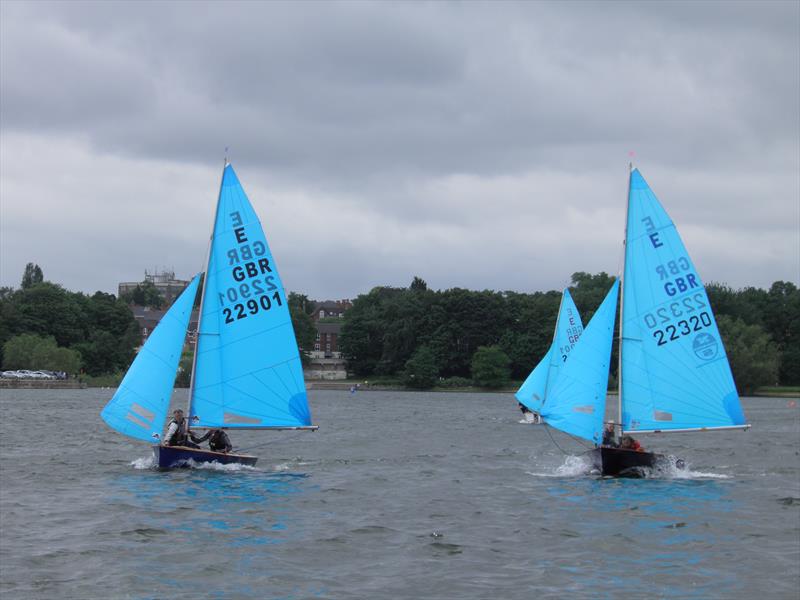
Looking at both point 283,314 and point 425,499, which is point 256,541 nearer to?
point 425,499

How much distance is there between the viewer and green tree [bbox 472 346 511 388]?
117 metres

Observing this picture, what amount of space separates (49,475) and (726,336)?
95.3 metres

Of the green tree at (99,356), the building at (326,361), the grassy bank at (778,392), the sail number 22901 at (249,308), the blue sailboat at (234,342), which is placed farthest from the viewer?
the building at (326,361)

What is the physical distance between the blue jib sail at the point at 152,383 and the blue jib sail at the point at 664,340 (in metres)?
11.4

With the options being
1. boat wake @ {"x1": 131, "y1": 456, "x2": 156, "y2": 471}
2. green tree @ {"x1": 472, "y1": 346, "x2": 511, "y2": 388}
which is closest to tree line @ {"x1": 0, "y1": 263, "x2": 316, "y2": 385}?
green tree @ {"x1": 472, "y1": 346, "x2": 511, "y2": 388}

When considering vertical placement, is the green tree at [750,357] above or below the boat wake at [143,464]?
Result: above

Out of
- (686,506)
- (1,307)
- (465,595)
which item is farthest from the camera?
(1,307)

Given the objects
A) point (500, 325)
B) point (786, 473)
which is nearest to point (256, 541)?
point (786, 473)

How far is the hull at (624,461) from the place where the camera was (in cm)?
2633

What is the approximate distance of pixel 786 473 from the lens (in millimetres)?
30844

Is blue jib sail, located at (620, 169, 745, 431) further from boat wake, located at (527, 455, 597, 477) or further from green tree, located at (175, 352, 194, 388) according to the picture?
green tree, located at (175, 352, 194, 388)

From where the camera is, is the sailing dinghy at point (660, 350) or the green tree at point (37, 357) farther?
the green tree at point (37, 357)

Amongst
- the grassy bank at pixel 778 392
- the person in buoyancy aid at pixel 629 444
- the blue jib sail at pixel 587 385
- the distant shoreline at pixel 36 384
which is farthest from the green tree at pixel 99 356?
the person in buoyancy aid at pixel 629 444

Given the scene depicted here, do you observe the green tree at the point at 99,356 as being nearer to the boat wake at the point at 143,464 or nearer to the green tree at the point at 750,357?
the green tree at the point at 750,357
